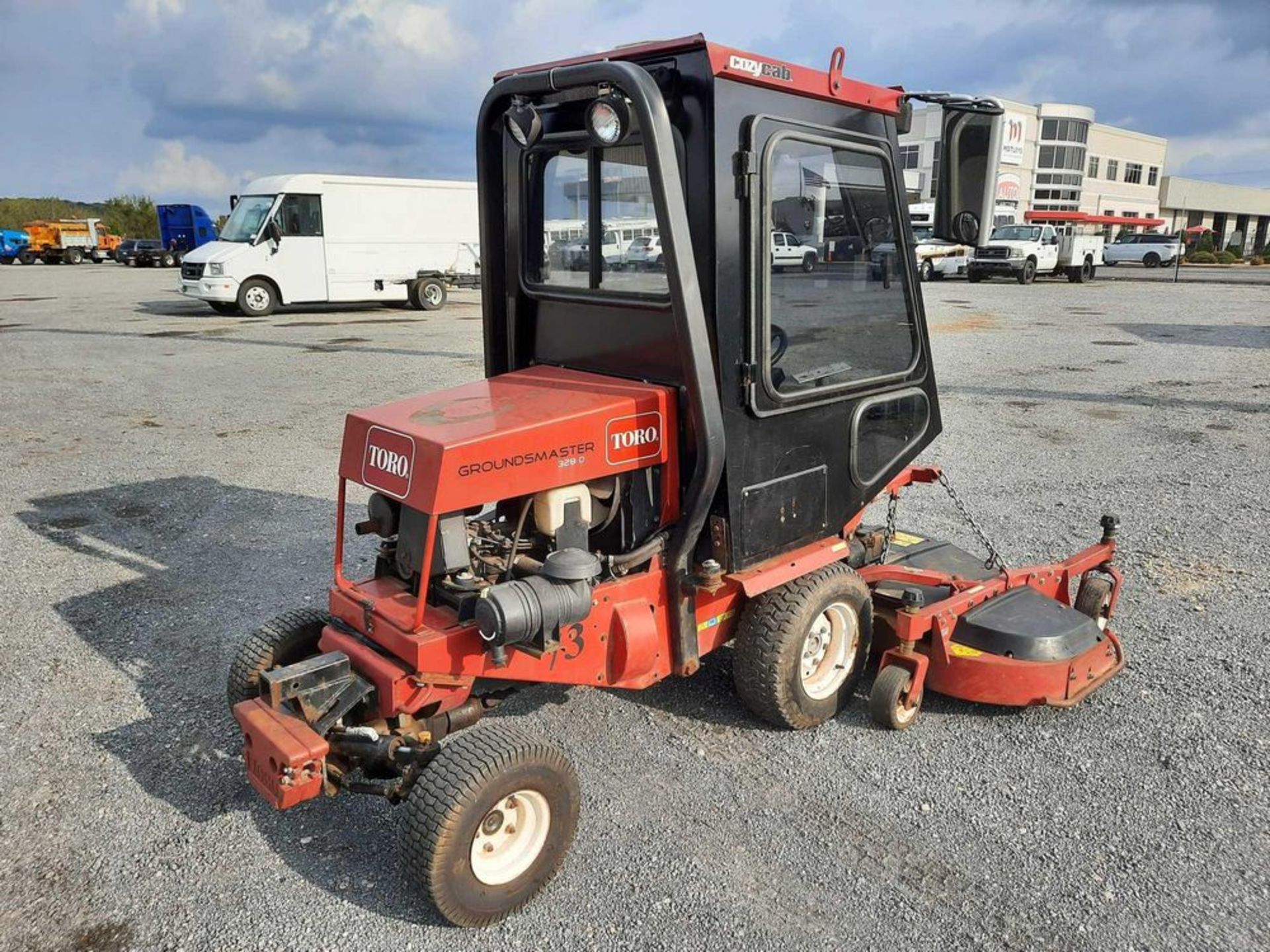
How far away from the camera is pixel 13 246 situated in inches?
1754

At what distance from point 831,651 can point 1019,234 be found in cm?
3008

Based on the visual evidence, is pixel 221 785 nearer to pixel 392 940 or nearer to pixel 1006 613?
pixel 392 940

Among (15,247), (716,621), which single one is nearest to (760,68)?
(716,621)

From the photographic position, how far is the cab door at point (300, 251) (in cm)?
1814

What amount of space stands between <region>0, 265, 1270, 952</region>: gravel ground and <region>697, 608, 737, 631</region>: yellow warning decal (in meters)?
0.49

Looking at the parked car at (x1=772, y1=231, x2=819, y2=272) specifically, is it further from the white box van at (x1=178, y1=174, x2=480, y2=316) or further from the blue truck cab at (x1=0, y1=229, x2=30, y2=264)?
the blue truck cab at (x1=0, y1=229, x2=30, y2=264)

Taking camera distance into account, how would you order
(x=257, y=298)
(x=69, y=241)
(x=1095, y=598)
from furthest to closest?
1. (x=69, y=241)
2. (x=257, y=298)
3. (x=1095, y=598)

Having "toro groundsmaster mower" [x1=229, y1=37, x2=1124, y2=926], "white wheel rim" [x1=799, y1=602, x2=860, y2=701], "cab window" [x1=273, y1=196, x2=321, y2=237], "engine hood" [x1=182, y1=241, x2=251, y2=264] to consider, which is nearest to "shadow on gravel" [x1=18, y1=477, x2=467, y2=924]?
"toro groundsmaster mower" [x1=229, y1=37, x2=1124, y2=926]

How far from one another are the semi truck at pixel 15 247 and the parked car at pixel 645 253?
51.4m

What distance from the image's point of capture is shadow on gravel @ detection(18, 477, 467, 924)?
10.3 feet

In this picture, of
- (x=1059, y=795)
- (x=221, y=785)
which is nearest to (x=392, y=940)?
(x=221, y=785)

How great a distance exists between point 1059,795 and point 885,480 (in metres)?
1.41

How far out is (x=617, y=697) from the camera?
4.09m

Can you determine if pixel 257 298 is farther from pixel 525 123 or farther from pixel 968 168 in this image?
pixel 968 168
